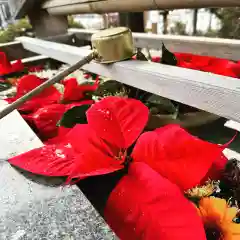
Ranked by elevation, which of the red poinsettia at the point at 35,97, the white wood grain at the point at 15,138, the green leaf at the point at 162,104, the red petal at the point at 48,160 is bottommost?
the red poinsettia at the point at 35,97

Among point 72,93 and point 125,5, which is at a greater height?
point 125,5

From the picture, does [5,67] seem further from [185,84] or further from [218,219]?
[218,219]

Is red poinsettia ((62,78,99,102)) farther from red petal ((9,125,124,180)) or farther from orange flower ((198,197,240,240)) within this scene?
orange flower ((198,197,240,240))

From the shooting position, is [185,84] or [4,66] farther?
[4,66]

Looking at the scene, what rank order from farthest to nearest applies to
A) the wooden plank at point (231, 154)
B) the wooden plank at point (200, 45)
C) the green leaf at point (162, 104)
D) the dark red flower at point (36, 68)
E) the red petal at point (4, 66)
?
the dark red flower at point (36, 68)
the red petal at point (4, 66)
the wooden plank at point (200, 45)
the green leaf at point (162, 104)
the wooden plank at point (231, 154)

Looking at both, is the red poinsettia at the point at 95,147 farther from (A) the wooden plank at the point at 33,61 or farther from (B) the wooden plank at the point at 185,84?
(A) the wooden plank at the point at 33,61

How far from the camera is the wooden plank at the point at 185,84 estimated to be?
1.32ft

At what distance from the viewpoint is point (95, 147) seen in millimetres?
457

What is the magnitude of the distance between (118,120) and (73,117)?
20cm

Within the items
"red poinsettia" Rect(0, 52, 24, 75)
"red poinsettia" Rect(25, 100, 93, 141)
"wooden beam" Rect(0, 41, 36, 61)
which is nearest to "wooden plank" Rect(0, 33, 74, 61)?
"wooden beam" Rect(0, 41, 36, 61)

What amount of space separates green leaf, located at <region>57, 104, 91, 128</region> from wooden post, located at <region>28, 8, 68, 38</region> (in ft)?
3.41

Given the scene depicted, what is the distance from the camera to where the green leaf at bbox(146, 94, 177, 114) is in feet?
2.22

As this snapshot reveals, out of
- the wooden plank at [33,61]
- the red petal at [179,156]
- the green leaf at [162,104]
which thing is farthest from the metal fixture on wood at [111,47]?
the wooden plank at [33,61]

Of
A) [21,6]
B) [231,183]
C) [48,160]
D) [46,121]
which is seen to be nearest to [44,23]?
[21,6]
